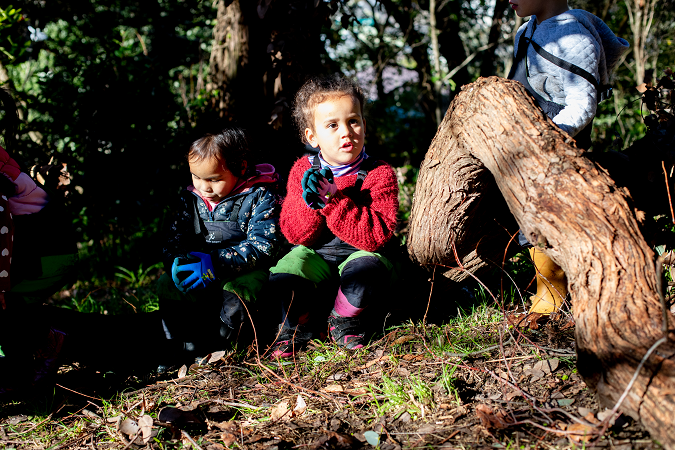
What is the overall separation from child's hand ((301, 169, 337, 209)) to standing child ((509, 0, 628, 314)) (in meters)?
1.03

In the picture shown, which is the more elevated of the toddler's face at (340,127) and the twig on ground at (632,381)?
the toddler's face at (340,127)

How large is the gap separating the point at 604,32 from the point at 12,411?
11.6 feet

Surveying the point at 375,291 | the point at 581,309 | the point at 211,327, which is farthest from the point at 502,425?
the point at 211,327

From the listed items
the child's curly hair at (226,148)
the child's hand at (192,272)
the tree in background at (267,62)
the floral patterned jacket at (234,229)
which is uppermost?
the tree in background at (267,62)

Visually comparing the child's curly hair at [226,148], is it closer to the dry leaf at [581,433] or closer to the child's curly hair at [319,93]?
the child's curly hair at [319,93]

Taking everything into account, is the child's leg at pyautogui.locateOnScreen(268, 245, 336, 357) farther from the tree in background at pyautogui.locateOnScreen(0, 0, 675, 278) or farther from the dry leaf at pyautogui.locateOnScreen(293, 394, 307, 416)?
the tree in background at pyautogui.locateOnScreen(0, 0, 675, 278)

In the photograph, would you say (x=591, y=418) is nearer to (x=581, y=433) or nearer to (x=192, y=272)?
(x=581, y=433)

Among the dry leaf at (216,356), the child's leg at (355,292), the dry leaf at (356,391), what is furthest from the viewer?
the dry leaf at (216,356)

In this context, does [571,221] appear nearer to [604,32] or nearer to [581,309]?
[581,309]

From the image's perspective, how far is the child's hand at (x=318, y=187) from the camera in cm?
269

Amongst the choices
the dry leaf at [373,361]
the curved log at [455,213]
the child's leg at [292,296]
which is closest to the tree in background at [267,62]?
the child's leg at [292,296]

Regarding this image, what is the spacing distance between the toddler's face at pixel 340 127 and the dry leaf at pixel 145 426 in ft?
5.16

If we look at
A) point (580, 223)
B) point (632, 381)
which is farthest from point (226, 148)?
point (632, 381)

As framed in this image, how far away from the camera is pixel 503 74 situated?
27.9 feet
